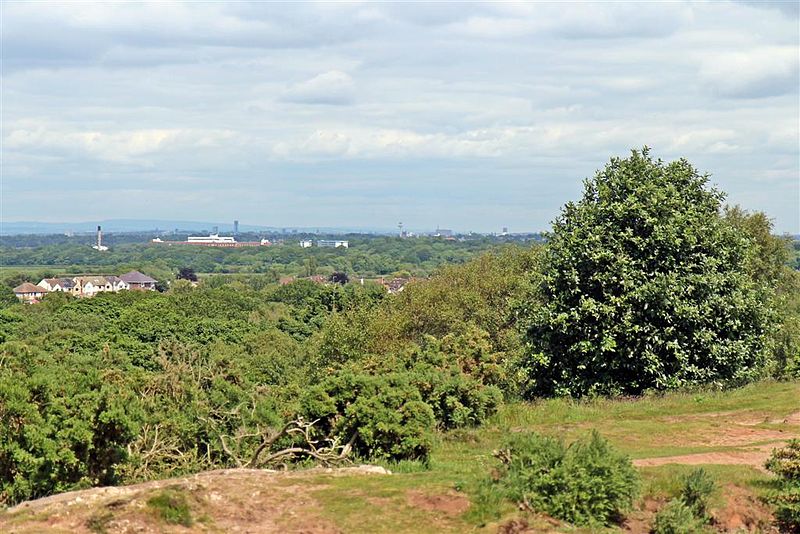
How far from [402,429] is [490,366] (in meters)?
8.54

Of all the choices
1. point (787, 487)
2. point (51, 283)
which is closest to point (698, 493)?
point (787, 487)

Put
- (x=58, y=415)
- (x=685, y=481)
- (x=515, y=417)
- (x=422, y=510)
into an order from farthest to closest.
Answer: (x=515, y=417)
(x=58, y=415)
(x=685, y=481)
(x=422, y=510)

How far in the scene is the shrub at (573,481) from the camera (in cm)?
1118

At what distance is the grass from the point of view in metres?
10.9

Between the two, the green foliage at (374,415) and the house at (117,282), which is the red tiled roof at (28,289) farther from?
the green foliage at (374,415)

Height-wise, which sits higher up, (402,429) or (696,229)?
(696,229)

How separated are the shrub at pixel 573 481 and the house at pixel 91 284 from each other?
445ft

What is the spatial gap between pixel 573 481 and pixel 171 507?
15.8 feet

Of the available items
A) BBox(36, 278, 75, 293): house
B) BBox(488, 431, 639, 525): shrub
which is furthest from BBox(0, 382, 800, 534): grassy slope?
BBox(36, 278, 75, 293): house

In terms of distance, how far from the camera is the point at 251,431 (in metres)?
14.7

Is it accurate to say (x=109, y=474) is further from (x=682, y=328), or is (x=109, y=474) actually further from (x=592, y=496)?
(x=682, y=328)

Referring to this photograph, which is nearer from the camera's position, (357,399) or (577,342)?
(357,399)

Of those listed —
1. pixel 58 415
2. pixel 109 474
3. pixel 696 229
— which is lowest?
pixel 109 474

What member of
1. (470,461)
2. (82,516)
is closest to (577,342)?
(470,461)
